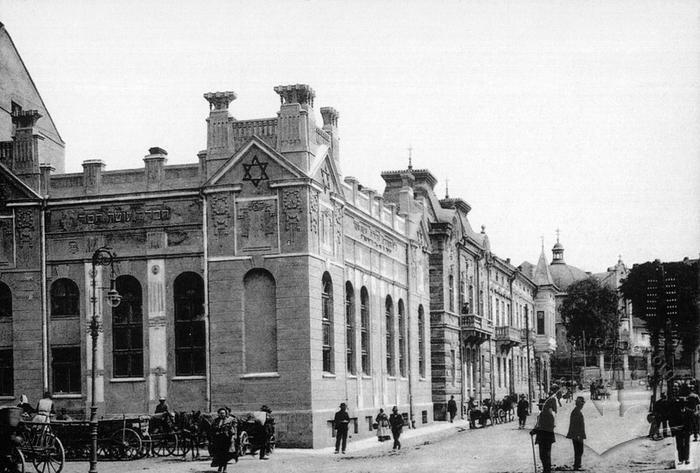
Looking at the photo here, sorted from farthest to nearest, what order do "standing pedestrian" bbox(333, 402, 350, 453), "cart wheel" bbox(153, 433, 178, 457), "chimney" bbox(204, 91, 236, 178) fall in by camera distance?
"chimney" bbox(204, 91, 236, 178) < "standing pedestrian" bbox(333, 402, 350, 453) < "cart wheel" bbox(153, 433, 178, 457)

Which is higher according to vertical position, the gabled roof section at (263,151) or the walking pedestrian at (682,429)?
the gabled roof section at (263,151)

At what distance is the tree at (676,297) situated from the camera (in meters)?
25.1

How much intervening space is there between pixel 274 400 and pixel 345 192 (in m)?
9.09

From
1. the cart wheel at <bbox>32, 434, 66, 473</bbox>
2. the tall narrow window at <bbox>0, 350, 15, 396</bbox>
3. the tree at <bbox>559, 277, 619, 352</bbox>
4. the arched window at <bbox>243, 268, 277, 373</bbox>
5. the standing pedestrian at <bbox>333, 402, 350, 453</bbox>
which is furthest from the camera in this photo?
the tree at <bbox>559, 277, 619, 352</bbox>

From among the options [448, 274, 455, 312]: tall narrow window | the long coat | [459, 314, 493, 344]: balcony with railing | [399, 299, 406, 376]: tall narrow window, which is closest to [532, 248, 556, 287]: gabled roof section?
[459, 314, 493, 344]: balcony with railing

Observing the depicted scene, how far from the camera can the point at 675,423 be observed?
22688 mm

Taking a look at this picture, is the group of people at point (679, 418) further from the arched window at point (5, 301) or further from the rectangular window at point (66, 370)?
the arched window at point (5, 301)

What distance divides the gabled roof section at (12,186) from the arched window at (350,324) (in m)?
12.0

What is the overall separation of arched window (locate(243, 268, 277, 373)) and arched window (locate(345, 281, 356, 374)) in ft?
18.3

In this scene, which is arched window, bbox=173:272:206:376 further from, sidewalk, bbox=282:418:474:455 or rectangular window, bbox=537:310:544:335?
rectangular window, bbox=537:310:544:335

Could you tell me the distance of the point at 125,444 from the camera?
26938 millimetres

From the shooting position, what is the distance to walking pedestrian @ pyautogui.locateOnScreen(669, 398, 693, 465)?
2191cm

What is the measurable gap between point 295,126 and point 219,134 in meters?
2.69

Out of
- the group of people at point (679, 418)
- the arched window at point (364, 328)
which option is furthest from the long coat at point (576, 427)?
the arched window at point (364, 328)
